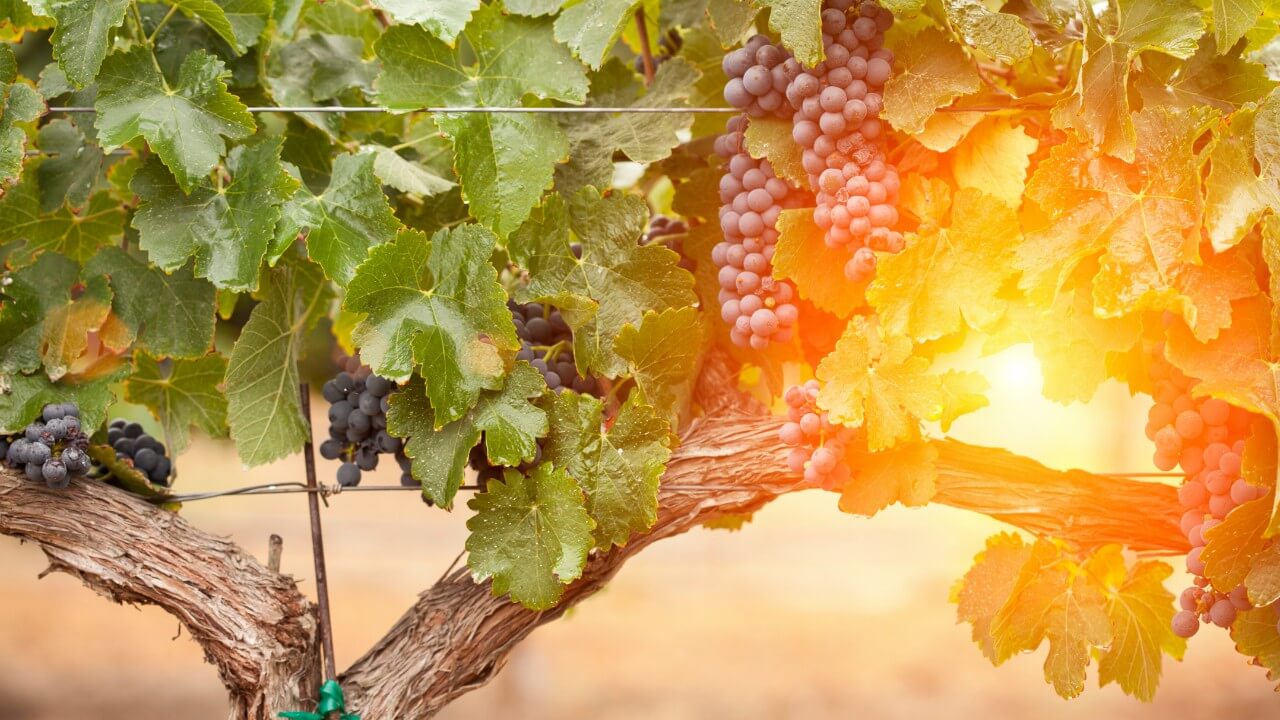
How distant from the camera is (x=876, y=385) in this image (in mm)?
1137

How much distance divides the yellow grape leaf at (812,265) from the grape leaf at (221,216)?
56 cm

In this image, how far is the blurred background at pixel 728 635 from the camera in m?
4.94

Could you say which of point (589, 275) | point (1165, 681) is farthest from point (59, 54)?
point (1165, 681)

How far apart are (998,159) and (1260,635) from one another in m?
0.57

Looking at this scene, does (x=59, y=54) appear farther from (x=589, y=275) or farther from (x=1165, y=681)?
(x=1165, y=681)

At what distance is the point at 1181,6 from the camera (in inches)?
40.3

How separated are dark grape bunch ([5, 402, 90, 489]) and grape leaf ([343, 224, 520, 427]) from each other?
0.42 m

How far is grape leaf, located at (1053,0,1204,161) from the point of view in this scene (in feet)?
3.34

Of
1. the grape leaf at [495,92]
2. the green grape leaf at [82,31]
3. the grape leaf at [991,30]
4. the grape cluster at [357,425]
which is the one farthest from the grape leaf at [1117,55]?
the green grape leaf at [82,31]

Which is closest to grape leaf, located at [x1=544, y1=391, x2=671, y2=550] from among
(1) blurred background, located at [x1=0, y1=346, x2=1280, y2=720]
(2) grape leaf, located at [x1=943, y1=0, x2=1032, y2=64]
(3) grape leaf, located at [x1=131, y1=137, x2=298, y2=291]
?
(3) grape leaf, located at [x1=131, y1=137, x2=298, y2=291]

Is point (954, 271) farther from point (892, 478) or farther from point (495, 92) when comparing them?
point (495, 92)

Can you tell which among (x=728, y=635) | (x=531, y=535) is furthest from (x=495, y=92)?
(x=728, y=635)

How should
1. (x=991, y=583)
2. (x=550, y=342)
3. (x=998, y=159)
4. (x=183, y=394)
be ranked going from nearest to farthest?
(x=998, y=159) < (x=991, y=583) < (x=550, y=342) < (x=183, y=394)

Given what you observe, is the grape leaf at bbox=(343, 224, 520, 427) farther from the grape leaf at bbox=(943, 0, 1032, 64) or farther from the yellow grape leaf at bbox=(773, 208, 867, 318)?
the grape leaf at bbox=(943, 0, 1032, 64)
